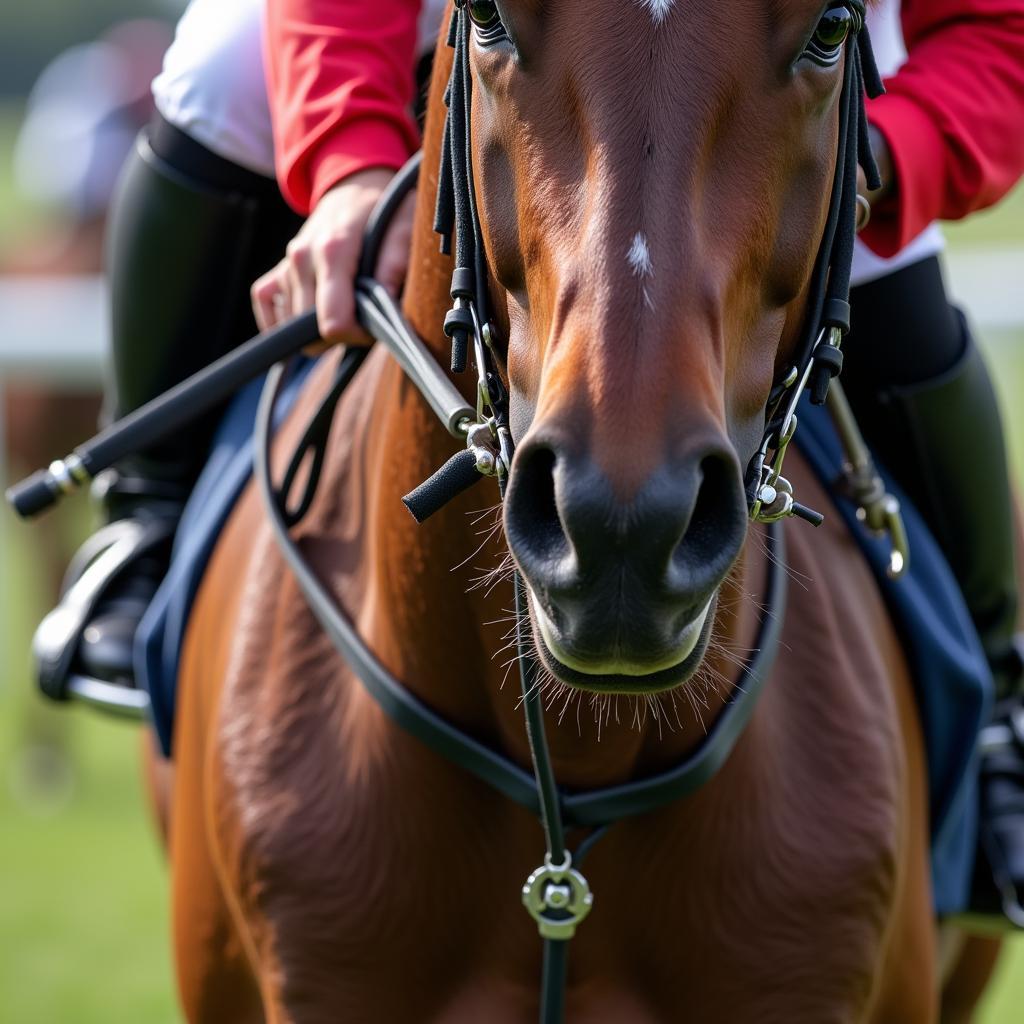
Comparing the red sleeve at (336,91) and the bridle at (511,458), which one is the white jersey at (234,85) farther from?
the bridle at (511,458)

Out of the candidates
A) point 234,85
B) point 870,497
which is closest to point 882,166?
point 870,497

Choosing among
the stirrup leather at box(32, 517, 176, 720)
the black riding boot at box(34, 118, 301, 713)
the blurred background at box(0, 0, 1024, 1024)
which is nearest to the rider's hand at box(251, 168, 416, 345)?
the black riding boot at box(34, 118, 301, 713)

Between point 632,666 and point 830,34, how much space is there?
0.60m

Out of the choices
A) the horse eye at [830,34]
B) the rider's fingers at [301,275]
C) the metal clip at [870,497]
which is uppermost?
the horse eye at [830,34]

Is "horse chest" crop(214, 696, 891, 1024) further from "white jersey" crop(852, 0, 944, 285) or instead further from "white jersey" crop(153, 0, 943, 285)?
"white jersey" crop(153, 0, 943, 285)

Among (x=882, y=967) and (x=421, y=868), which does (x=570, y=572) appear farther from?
(x=882, y=967)

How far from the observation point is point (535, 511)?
4.53 ft

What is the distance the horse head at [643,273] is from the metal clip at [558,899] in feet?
1.43

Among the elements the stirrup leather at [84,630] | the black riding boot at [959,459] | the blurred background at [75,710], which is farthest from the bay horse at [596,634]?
the blurred background at [75,710]

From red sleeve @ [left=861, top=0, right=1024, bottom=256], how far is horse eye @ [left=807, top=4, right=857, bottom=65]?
0.43 m

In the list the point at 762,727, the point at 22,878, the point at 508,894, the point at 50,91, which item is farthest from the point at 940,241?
the point at 50,91

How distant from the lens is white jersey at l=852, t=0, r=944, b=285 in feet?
7.46

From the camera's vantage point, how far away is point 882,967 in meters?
2.09

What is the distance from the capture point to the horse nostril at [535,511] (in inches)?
53.6
